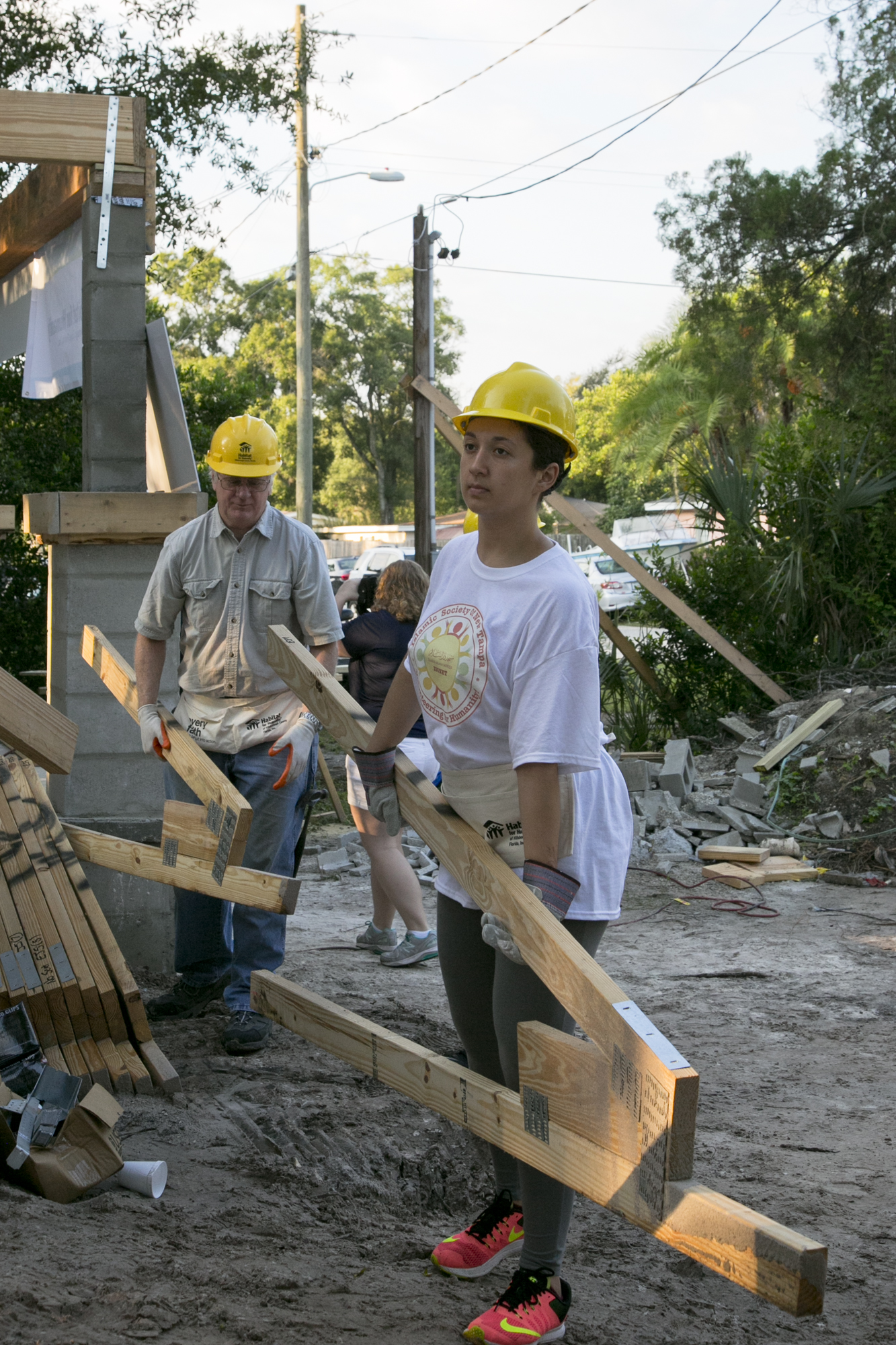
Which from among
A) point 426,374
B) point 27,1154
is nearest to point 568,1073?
point 27,1154

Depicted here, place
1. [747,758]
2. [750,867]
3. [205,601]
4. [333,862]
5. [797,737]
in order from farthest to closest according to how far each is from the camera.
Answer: [747,758] < [797,737] < [750,867] < [333,862] < [205,601]

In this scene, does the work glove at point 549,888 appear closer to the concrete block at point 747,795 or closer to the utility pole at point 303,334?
the concrete block at point 747,795

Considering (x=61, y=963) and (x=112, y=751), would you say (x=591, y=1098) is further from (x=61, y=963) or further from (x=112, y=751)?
(x=112, y=751)

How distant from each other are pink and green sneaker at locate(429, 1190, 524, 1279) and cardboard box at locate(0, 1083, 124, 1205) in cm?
90

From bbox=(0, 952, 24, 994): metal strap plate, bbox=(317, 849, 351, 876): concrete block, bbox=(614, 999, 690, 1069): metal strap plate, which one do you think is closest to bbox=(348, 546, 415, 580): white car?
bbox=(317, 849, 351, 876): concrete block

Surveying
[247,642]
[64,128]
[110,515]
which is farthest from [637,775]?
[64,128]

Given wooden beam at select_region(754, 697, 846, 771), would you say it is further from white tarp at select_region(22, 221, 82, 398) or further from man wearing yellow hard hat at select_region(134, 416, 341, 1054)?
white tarp at select_region(22, 221, 82, 398)

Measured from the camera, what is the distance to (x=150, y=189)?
17.2ft

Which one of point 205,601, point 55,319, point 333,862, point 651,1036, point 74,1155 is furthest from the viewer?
point 333,862

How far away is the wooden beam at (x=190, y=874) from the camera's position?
3.30m

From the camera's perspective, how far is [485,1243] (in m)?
2.88

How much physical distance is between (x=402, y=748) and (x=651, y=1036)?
3.88m

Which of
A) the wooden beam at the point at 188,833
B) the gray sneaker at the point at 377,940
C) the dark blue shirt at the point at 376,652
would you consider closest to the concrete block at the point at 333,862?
the gray sneaker at the point at 377,940

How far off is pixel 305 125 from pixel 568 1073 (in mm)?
24606
